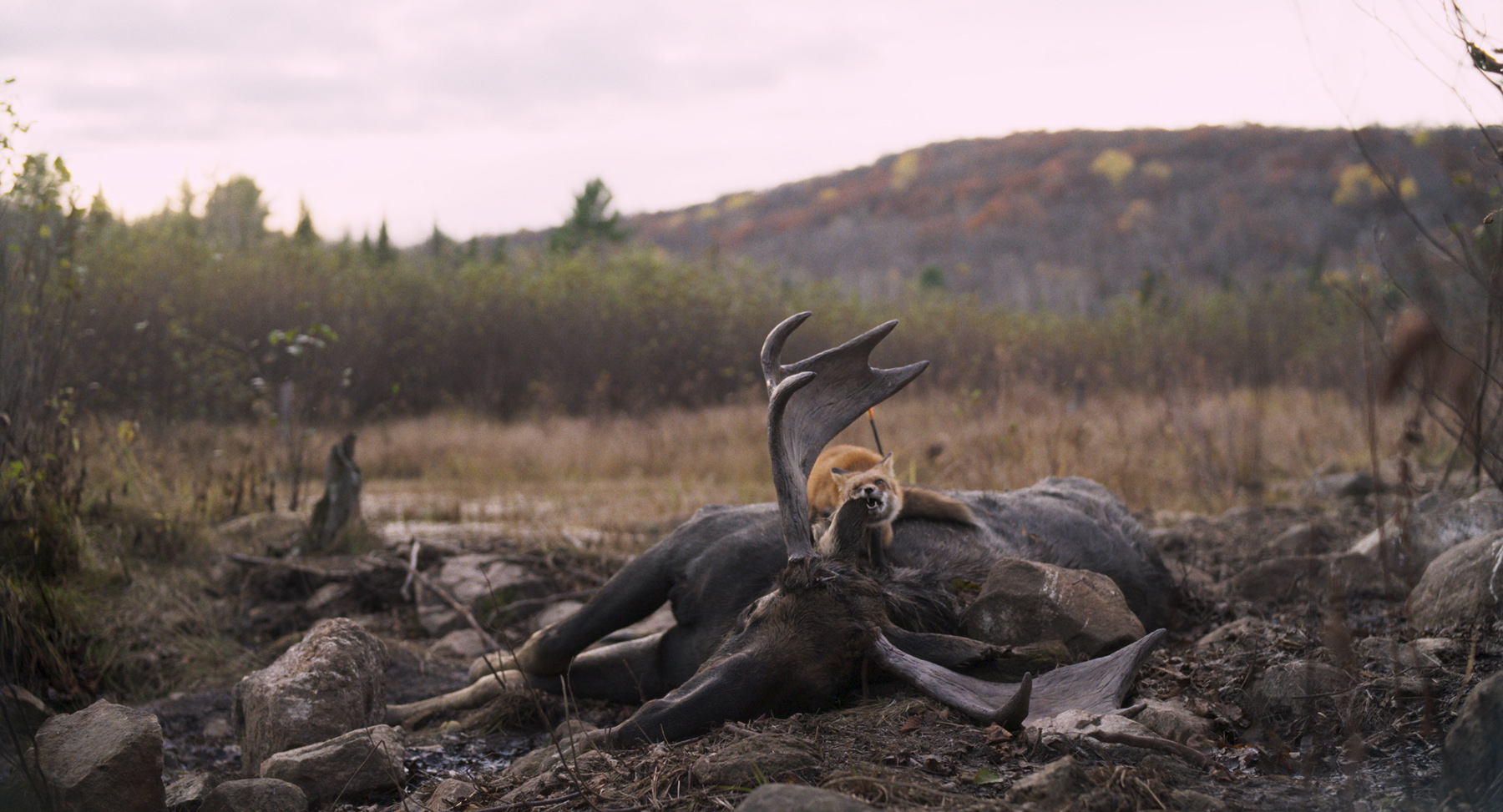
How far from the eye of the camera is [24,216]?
5.16 m

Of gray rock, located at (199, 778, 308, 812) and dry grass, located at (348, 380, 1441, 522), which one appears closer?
gray rock, located at (199, 778, 308, 812)

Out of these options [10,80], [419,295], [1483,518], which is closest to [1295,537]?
[1483,518]

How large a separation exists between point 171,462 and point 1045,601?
275 inches

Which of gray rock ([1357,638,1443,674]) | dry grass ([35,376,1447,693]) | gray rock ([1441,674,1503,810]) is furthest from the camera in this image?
dry grass ([35,376,1447,693])

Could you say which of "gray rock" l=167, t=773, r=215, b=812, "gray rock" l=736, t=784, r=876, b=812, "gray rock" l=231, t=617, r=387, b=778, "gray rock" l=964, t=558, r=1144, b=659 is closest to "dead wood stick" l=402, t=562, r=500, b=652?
"gray rock" l=231, t=617, r=387, b=778

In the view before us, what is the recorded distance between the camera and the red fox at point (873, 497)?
11.1ft

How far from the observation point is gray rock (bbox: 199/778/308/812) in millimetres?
2758

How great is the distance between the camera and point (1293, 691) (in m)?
2.82

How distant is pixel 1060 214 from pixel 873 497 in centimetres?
6694

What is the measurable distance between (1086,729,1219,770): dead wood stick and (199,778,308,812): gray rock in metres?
2.25

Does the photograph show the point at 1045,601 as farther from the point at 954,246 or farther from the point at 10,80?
the point at 954,246

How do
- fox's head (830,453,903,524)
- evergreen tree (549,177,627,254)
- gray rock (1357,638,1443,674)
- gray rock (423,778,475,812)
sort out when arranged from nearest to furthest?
gray rock (423,778,475,812) < gray rock (1357,638,1443,674) < fox's head (830,453,903,524) < evergreen tree (549,177,627,254)

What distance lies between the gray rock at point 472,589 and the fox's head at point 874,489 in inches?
98.5

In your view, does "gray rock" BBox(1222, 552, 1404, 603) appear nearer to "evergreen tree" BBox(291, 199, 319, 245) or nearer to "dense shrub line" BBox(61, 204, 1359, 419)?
"dense shrub line" BBox(61, 204, 1359, 419)
